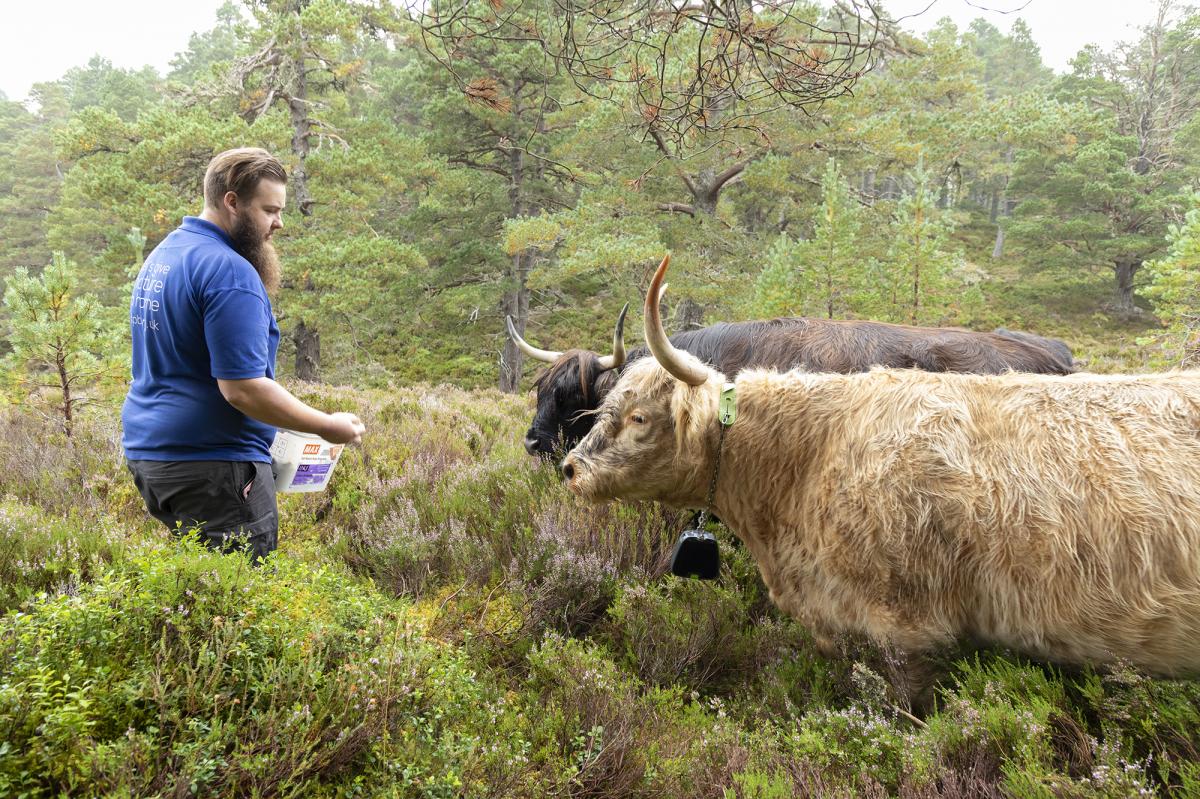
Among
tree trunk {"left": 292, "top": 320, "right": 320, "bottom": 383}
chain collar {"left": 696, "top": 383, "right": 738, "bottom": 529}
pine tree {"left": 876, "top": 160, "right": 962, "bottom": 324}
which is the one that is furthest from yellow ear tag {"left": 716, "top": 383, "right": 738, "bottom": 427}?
tree trunk {"left": 292, "top": 320, "right": 320, "bottom": 383}

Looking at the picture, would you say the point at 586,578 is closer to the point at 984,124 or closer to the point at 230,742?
the point at 230,742

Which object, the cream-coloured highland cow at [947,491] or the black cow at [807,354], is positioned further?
the black cow at [807,354]

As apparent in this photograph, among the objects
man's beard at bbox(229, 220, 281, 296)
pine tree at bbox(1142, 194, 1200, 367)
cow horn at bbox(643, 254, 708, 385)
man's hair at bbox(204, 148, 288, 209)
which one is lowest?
cow horn at bbox(643, 254, 708, 385)

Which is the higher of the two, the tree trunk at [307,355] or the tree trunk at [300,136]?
the tree trunk at [300,136]

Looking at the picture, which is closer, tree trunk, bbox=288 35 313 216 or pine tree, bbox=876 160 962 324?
pine tree, bbox=876 160 962 324

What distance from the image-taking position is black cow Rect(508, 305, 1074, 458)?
429cm

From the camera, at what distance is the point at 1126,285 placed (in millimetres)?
22344

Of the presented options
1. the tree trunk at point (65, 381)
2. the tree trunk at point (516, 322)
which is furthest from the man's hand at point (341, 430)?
the tree trunk at point (516, 322)

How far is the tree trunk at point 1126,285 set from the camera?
876 inches

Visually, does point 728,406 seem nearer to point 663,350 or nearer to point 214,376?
point 663,350

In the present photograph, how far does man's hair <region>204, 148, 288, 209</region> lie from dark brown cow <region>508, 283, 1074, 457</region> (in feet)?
7.16

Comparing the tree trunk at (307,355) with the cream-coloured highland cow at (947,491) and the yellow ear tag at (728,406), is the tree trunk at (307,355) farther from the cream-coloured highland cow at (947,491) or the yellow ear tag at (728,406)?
the yellow ear tag at (728,406)

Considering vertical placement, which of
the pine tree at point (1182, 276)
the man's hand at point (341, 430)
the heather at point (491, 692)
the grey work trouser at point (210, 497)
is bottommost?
the heather at point (491, 692)

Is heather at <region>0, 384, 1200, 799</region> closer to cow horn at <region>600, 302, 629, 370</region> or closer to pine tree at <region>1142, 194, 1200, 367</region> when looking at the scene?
cow horn at <region>600, 302, 629, 370</region>
